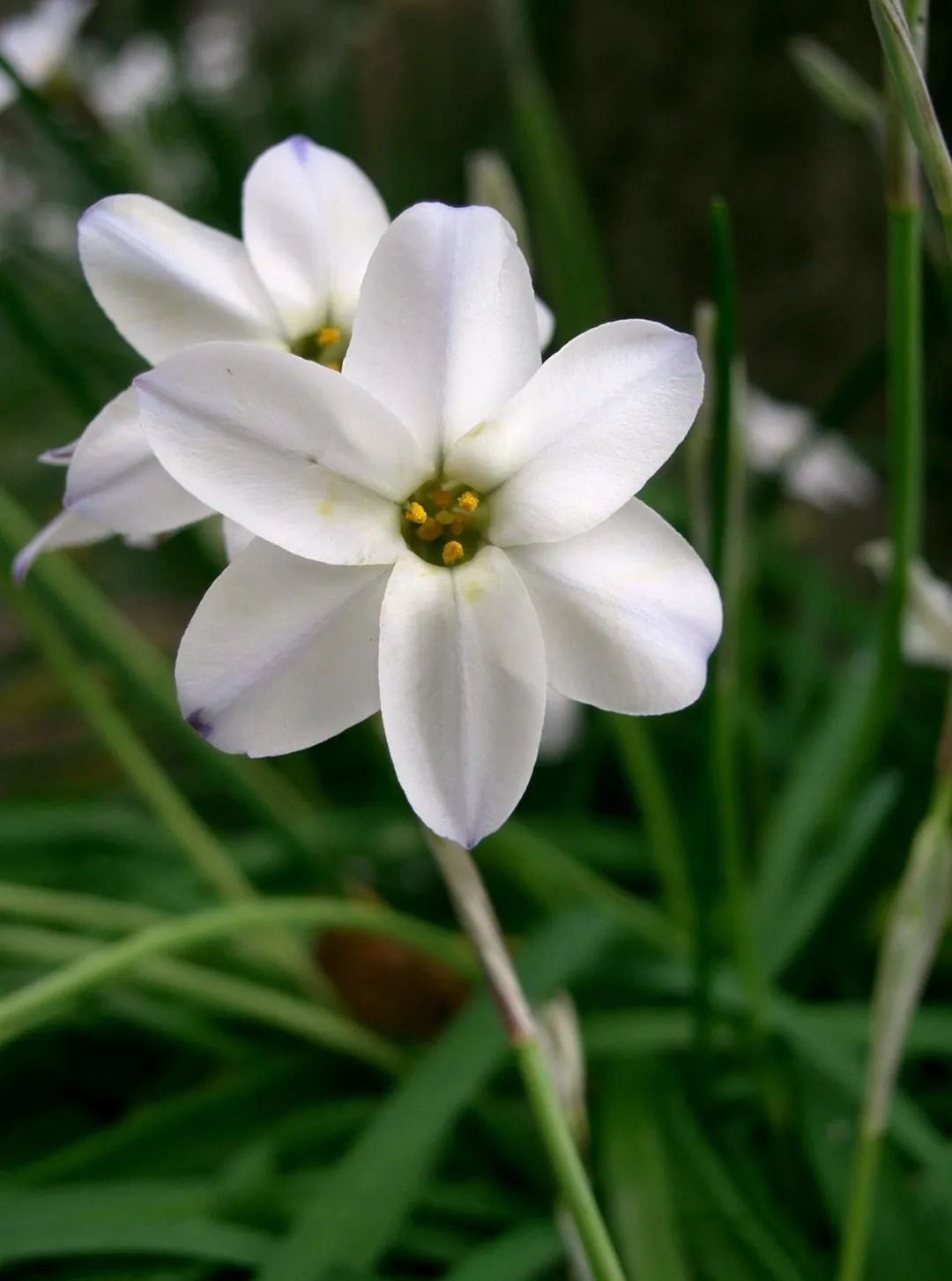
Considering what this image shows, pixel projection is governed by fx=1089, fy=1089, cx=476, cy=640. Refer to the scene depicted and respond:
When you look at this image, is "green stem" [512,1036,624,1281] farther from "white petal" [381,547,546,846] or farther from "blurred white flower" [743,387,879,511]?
"blurred white flower" [743,387,879,511]

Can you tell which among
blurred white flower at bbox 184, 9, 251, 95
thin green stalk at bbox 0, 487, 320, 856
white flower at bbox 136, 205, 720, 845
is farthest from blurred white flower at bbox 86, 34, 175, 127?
white flower at bbox 136, 205, 720, 845

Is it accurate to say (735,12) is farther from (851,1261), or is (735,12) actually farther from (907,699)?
(851,1261)

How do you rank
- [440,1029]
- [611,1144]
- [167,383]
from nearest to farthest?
[167,383]
[611,1144]
[440,1029]

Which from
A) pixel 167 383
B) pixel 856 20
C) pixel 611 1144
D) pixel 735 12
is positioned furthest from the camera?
pixel 735 12

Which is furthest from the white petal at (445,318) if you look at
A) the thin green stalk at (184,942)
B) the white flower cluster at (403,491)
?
the thin green stalk at (184,942)

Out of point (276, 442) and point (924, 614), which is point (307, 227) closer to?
point (276, 442)

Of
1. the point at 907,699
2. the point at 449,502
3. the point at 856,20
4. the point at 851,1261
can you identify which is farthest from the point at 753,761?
the point at 856,20

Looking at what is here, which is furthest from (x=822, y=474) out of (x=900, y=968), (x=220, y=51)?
(x=220, y=51)
